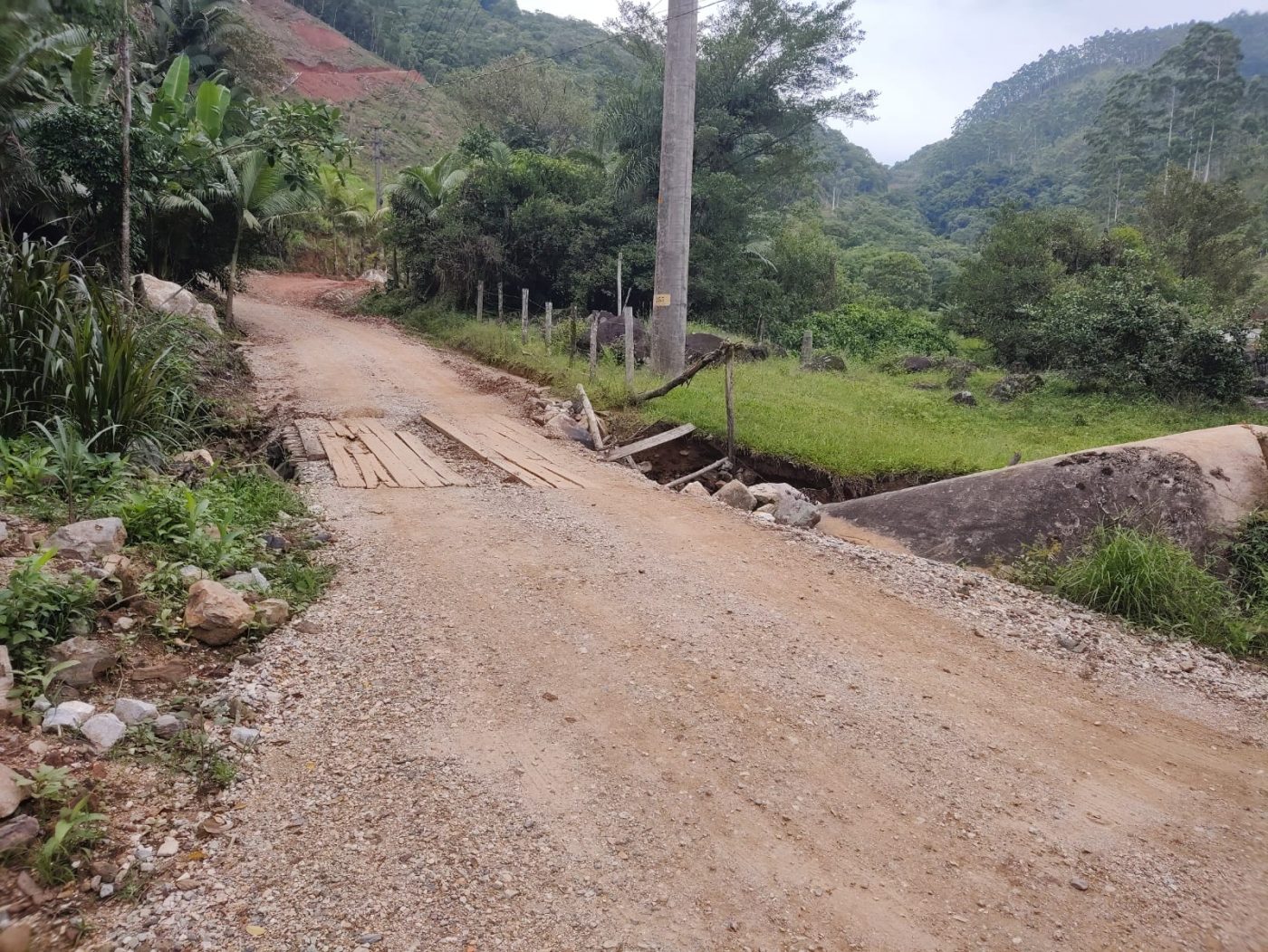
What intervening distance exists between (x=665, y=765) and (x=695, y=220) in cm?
1884

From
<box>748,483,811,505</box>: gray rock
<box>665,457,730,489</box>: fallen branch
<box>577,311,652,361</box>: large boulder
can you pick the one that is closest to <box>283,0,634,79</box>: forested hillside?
<box>577,311,652,361</box>: large boulder

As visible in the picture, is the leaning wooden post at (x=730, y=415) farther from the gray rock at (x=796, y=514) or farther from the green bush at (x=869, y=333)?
the green bush at (x=869, y=333)

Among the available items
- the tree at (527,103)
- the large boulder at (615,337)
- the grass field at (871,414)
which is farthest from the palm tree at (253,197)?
the tree at (527,103)

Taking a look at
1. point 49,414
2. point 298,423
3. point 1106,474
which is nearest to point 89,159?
point 298,423

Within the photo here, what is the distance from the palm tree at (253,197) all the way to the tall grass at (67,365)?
1114 centimetres

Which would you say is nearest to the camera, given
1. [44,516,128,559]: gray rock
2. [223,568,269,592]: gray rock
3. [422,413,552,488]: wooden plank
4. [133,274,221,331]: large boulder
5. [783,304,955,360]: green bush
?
[44,516,128,559]: gray rock

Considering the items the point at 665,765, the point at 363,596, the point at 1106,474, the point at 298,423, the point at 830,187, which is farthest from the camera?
the point at 830,187

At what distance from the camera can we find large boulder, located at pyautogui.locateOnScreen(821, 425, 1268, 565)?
618 centimetres

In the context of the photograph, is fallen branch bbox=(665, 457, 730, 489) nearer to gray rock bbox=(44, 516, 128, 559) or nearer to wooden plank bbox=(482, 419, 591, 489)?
wooden plank bbox=(482, 419, 591, 489)

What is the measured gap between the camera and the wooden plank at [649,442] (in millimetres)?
8914

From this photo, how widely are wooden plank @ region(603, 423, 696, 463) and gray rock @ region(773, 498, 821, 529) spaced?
2.15 m

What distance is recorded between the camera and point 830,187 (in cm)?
7900

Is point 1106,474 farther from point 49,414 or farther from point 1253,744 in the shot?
point 49,414

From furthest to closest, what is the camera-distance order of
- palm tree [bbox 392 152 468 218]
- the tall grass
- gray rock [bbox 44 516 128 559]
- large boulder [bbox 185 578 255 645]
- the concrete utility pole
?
palm tree [bbox 392 152 468 218] < the concrete utility pole < the tall grass < gray rock [bbox 44 516 128 559] < large boulder [bbox 185 578 255 645]
